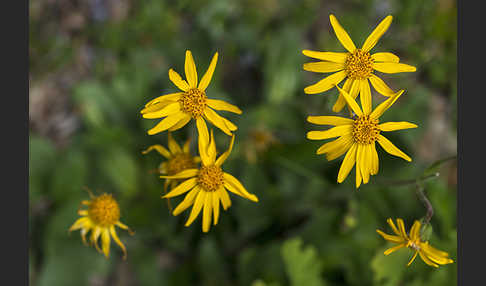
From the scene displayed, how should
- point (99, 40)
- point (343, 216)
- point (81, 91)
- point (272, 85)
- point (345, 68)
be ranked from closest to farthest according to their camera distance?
1. point (345, 68)
2. point (343, 216)
3. point (81, 91)
4. point (272, 85)
5. point (99, 40)

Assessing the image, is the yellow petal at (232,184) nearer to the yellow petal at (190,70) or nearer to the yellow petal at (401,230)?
the yellow petal at (190,70)

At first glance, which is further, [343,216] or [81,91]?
[81,91]

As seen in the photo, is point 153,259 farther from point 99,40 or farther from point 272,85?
point 99,40

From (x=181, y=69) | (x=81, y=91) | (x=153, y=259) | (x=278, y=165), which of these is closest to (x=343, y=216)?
(x=278, y=165)

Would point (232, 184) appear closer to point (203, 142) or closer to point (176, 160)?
point (203, 142)

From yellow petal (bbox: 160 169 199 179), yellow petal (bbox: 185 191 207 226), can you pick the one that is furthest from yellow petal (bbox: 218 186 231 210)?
yellow petal (bbox: 160 169 199 179)

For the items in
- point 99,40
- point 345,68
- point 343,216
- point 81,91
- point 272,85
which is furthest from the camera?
A: point 99,40

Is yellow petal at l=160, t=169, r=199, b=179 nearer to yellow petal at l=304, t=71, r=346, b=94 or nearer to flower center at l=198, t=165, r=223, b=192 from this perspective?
flower center at l=198, t=165, r=223, b=192

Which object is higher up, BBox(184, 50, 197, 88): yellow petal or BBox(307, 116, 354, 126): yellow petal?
BBox(184, 50, 197, 88): yellow petal
